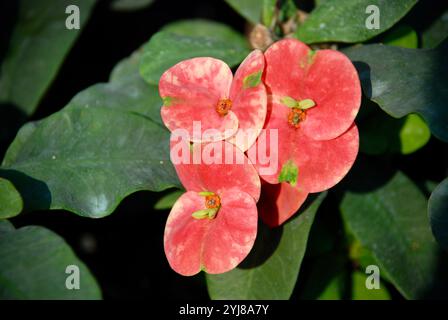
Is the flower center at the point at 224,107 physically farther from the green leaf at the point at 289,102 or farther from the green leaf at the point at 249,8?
the green leaf at the point at 249,8

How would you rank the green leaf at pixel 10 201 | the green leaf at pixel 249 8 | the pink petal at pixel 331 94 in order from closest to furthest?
1. the pink petal at pixel 331 94
2. the green leaf at pixel 10 201
3. the green leaf at pixel 249 8

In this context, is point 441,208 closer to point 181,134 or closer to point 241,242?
point 241,242

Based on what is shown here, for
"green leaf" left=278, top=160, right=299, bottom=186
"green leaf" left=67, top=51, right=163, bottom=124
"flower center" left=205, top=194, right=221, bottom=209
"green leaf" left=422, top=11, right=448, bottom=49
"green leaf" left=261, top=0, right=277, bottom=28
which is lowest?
"flower center" left=205, top=194, right=221, bottom=209

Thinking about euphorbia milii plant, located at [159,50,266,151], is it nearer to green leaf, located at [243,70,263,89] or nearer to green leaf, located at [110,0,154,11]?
green leaf, located at [243,70,263,89]

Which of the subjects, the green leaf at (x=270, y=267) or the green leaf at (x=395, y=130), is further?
the green leaf at (x=395, y=130)

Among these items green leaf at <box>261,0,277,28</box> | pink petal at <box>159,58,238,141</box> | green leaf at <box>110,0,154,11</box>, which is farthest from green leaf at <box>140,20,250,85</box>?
green leaf at <box>110,0,154,11</box>

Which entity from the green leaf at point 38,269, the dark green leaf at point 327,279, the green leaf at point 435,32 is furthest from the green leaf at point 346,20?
the green leaf at point 38,269

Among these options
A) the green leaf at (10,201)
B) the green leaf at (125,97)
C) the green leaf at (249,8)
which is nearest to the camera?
the green leaf at (10,201)

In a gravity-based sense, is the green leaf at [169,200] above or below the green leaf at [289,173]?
below
